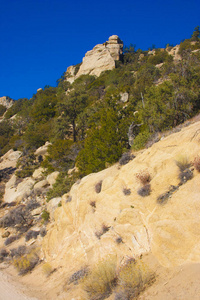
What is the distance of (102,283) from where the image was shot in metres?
6.52

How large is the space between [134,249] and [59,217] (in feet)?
21.5

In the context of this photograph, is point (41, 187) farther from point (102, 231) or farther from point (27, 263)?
point (102, 231)

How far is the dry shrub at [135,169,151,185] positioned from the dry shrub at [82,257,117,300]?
3269 mm

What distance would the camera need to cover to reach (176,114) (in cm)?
1695

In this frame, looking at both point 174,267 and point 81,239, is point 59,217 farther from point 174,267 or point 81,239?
point 174,267

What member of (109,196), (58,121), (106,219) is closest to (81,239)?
(106,219)

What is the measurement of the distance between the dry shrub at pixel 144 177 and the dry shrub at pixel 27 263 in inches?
339

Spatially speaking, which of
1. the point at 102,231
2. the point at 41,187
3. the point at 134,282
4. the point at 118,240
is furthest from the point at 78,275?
the point at 41,187

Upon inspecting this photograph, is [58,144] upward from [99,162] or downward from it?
upward

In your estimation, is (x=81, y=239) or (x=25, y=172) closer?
(x=81, y=239)

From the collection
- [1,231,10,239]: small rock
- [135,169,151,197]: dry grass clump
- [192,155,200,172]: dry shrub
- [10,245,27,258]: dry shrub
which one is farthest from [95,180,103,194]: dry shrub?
[1,231,10,239]: small rock

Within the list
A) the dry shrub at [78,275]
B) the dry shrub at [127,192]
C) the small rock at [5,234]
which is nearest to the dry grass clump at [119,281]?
the dry shrub at [78,275]

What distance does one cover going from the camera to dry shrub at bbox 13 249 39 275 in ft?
37.2

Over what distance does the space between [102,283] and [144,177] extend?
160 inches
